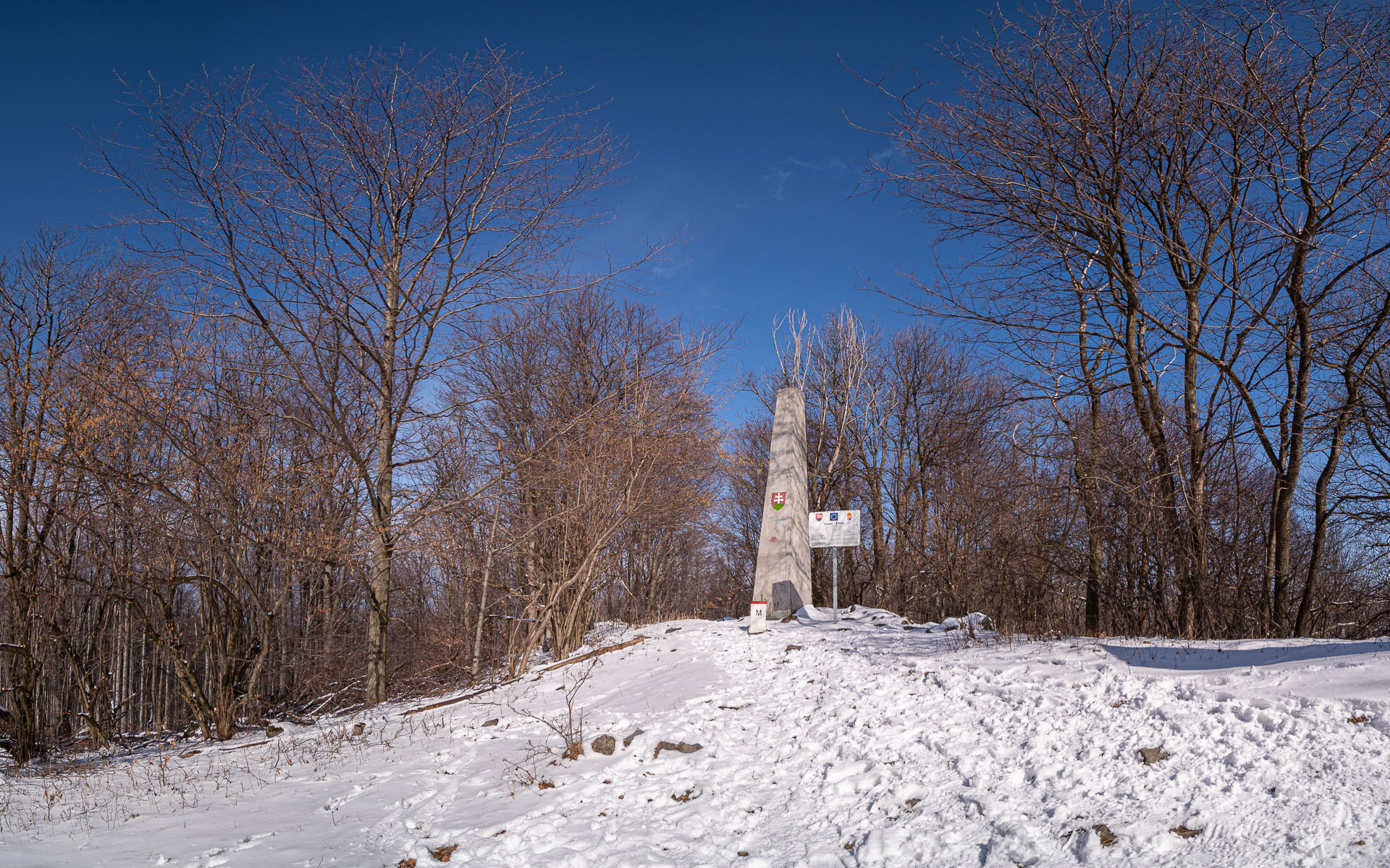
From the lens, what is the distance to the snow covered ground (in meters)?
3.71

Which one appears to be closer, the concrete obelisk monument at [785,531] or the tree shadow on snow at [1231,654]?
the tree shadow on snow at [1231,654]

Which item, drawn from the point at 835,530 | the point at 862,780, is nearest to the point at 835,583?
the point at 835,530

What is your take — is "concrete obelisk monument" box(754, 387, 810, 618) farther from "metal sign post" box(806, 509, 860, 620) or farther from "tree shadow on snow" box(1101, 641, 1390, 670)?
"tree shadow on snow" box(1101, 641, 1390, 670)

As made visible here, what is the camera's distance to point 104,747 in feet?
31.5

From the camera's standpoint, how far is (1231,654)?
546 centimetres

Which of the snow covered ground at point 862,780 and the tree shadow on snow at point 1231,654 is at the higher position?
the tree shadow on snow at point 1231,654

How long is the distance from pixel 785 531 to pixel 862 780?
29.7 feet

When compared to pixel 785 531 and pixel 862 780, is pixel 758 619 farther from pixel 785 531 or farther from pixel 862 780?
pixel 862 780

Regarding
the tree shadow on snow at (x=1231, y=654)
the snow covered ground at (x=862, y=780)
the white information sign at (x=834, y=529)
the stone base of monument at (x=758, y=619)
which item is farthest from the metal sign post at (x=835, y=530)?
the tree shadow on snow at (x=1231, y=654)

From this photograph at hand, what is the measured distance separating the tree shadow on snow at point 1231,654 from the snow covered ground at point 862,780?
3 cm

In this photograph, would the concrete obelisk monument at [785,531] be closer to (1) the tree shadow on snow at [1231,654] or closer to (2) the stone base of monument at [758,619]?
(2) the stone base of monument at [758,619]

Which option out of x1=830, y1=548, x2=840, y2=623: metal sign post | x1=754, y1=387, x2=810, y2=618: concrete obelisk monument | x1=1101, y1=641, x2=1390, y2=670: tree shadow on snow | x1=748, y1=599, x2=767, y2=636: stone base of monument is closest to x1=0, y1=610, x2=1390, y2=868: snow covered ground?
x1=1101, y1=641, x2=1390, y2=670: tree shadow on snow

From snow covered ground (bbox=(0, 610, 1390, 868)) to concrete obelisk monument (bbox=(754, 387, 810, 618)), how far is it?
6.05m

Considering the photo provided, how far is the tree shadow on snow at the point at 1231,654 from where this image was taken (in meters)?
4.99
